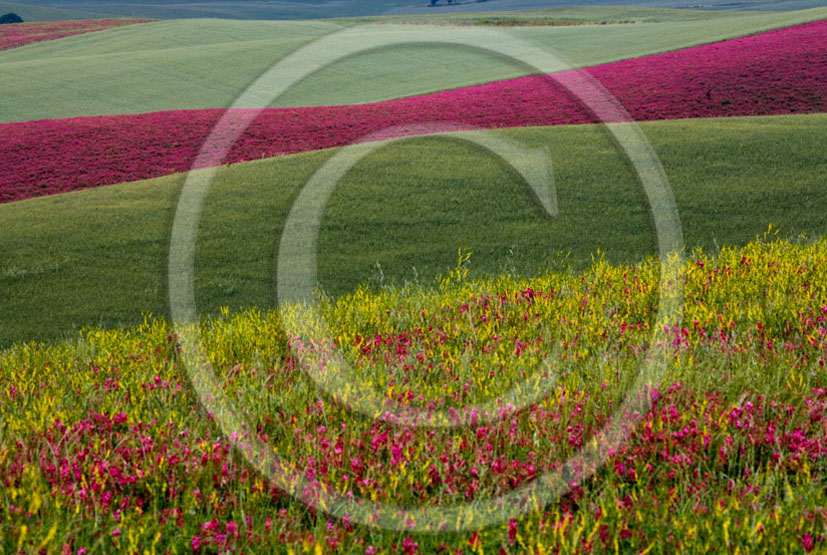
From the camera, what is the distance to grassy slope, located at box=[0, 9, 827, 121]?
4119cm

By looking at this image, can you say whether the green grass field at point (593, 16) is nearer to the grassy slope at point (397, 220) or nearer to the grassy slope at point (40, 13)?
the grassy slope at point (397, 220)

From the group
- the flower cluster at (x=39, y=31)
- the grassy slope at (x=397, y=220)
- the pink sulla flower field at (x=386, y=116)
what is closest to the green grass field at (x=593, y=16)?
the flower cluster at (x=39, y=31)

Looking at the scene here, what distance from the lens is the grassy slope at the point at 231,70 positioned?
41188 mm

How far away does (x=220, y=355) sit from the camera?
5238 mm

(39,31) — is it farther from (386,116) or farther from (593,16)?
(386,116)

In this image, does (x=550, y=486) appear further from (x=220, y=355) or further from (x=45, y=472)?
(x=220, y=355)

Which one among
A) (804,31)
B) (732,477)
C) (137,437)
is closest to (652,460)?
(732,477)

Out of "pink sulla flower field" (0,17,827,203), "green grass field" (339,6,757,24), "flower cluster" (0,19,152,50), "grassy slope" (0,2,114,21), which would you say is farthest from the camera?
"grassy slope" (0,2,114,21)

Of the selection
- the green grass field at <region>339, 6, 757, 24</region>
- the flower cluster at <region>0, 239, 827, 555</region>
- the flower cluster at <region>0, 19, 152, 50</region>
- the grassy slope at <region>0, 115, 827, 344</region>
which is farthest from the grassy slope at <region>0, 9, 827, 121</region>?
the flower cluster at <region>0, 239, 827, 555</region>

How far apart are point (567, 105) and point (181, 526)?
2997 centimetres

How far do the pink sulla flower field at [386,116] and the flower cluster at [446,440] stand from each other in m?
20.0

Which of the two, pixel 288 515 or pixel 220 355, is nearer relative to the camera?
pixel 288 515

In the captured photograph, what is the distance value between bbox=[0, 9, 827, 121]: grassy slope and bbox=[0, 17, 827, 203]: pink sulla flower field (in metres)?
7.99

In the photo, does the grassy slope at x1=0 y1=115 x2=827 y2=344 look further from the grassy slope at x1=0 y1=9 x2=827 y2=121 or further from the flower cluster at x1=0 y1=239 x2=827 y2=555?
the grassy slope at x1=0 y1=9 x2=827 y2=121
